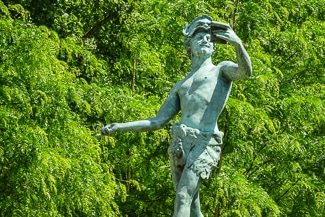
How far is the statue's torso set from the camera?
9.74m

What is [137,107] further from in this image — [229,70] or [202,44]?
[229,70]

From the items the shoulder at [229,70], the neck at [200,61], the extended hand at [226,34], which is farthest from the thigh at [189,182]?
the extended hand at [226,34]

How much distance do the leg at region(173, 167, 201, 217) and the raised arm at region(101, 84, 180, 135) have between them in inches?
22.6

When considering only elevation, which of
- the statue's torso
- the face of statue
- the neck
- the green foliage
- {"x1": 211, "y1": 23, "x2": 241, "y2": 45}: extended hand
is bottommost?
the green foliage

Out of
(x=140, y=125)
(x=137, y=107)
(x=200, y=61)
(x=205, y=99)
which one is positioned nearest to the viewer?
(x=205, y=99)

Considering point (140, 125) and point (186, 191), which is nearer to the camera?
point (186, 191)

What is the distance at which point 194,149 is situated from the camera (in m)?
9.66

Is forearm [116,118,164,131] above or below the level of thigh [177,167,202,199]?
above

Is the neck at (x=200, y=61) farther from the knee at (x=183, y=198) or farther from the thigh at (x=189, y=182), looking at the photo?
the knee at (x=183, y=198)

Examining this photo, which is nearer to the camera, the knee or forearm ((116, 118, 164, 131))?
the knee

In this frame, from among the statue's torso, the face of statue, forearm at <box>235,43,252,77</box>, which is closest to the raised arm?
the statue's torso

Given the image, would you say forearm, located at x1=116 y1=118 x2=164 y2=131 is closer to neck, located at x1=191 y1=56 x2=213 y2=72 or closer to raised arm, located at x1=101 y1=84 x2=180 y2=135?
raised arm, located at x1=101 y1=84 x2=180 y2=135

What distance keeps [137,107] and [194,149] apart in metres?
7.80

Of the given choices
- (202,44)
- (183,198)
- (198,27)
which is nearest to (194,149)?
(183,198)
